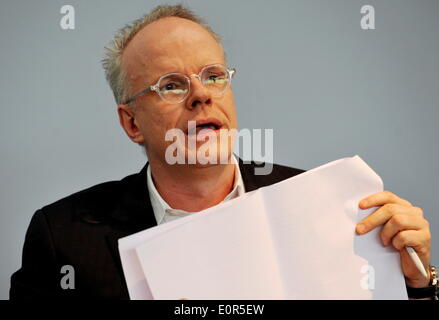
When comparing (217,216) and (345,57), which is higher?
(345,57)

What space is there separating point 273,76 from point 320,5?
0.98 ft

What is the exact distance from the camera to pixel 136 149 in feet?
5.90

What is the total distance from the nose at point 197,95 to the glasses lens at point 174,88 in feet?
0.07

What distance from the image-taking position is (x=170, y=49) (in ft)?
4.38

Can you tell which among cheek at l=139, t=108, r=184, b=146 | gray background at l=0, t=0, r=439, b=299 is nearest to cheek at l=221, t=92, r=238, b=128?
cheek at l=139, t=108, r=184, b=146

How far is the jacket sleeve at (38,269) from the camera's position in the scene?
1.34 metres

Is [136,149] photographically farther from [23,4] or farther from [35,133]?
[23,4]

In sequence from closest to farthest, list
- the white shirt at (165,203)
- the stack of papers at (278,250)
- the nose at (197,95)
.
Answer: the stack of papers at (278,250) < the nose at (197,95) < the white shirt at (165,203)

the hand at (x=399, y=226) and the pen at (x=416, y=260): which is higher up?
the hand at (x=399, y=226)

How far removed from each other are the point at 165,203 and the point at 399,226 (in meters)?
0.67

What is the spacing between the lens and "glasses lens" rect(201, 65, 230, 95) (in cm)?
134

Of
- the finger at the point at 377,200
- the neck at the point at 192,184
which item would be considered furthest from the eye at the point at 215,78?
the finger at the point at 377,200

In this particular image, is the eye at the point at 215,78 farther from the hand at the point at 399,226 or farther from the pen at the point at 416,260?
the pen at the point at 416,260
